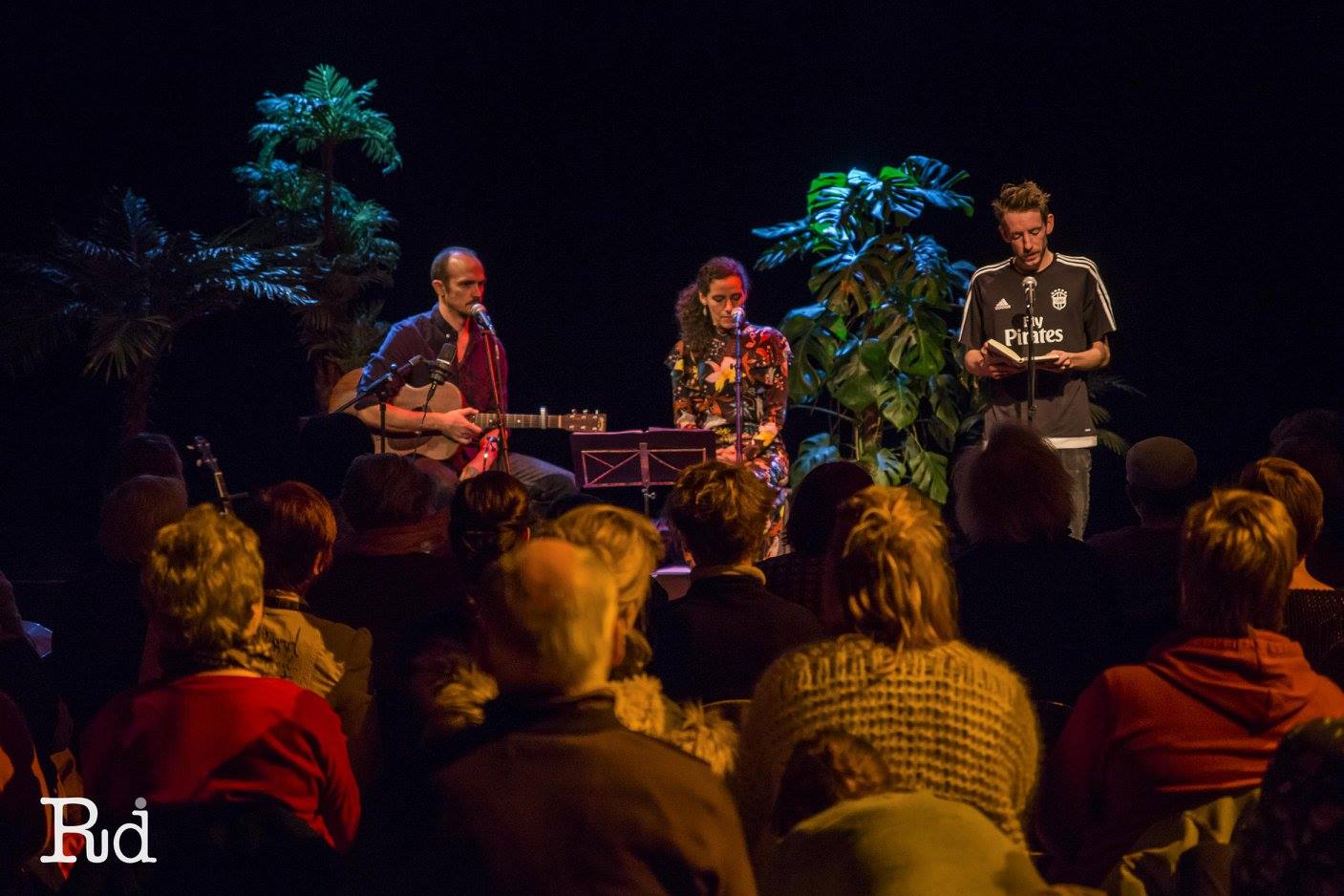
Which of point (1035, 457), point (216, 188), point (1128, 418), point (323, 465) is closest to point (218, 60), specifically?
point (216, 188)

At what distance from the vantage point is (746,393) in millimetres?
7258

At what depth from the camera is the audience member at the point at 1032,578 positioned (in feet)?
11.1

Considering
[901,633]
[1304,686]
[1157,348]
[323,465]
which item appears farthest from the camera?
[1157,348]

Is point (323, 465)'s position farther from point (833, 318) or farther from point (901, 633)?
point (901, 633)

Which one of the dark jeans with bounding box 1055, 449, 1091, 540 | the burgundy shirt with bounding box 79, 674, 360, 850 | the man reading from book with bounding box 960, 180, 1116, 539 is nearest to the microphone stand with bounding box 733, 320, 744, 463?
the man reading from book with bounding box 960, 180, 1116, 539

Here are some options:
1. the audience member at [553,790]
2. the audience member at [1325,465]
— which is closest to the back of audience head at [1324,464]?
the audience member at [1325,465]

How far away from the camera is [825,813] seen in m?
1.75

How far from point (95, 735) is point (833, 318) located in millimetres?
6524

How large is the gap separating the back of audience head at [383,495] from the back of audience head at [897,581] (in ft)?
5.57

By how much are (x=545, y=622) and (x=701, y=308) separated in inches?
223

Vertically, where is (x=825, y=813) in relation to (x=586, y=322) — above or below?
below

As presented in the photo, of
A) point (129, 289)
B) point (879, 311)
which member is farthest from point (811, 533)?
point (129, 289)

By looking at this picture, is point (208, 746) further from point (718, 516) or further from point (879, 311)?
point (879, 311)

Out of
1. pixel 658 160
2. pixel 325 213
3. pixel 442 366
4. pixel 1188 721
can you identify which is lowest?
pixel 1188 721
